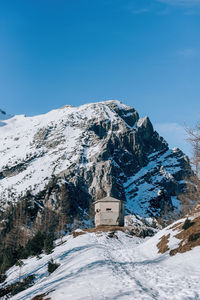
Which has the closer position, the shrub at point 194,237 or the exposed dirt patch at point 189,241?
the exposed dirt patch at point 189,241

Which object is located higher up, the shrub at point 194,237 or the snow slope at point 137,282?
the shrub at point 194,237

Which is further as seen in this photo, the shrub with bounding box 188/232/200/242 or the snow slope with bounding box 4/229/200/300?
the shrub with bounding box 188/232/200/242

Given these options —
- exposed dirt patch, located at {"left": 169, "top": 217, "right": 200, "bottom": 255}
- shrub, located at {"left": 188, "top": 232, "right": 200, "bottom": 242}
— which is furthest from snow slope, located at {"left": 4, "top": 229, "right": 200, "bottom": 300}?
shrub, located at {"left": 188, "top": 232, "right": 200, "bottom": 242}

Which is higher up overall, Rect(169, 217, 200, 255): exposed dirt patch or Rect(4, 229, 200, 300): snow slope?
Rect(169, 217, 200, 255): exposed dirt patch

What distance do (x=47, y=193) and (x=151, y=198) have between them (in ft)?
265

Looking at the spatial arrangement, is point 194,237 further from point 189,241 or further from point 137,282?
point 137,282

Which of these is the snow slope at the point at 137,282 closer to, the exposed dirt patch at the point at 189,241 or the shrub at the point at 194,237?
the exposed dirt patch at the point at 189,241

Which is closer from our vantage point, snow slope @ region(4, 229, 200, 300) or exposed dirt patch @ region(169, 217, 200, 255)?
snow slope @ region(4, 229, 200, 300)

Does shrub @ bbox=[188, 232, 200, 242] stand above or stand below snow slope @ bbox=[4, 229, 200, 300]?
above

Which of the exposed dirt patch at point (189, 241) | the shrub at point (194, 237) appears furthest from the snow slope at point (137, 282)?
the shrub at point (194, 237)

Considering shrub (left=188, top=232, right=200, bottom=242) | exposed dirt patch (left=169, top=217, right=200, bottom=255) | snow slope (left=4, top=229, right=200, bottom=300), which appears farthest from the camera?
shrub (left=188, top=232, right=200, bottom=242)

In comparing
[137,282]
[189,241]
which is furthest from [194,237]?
[137,282]

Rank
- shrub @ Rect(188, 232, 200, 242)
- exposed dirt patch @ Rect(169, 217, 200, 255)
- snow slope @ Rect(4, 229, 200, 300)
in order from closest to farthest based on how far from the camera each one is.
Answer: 1. snow slope @ Rect(4, 229, 200, 300)
2. exposed dirt patch @ Rect(169, 217, 200, 255)
3. shrub @ Rect(188, 232, 200, 242)

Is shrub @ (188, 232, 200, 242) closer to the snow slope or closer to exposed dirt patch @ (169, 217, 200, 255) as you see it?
exposed dirt patch @ (169, 217, 200, 255)
